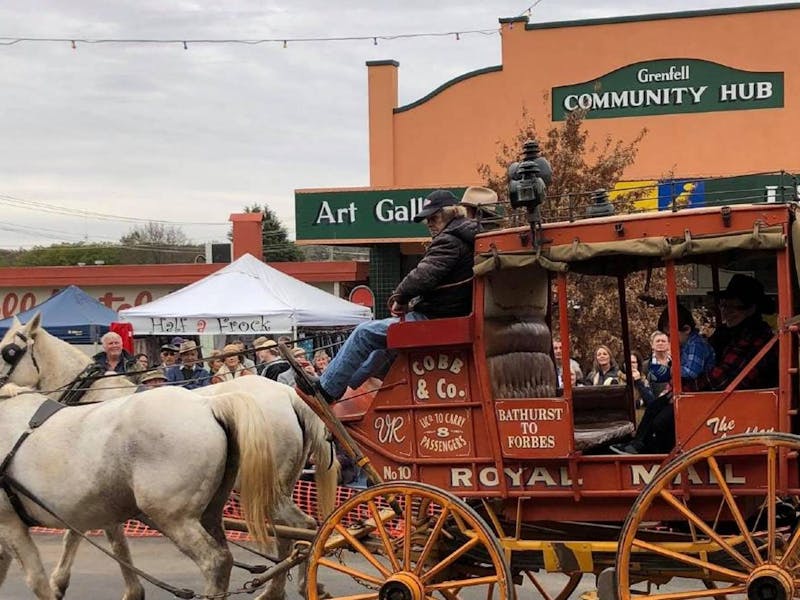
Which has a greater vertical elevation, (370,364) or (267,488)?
(370,364)

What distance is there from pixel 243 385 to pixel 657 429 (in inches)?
121

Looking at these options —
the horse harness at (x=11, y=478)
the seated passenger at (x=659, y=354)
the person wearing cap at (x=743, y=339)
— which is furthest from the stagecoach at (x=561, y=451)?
the seated passenger at (x=659, y=354)

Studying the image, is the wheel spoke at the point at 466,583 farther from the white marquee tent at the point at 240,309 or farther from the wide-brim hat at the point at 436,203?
the white marquee tent at the point at 240,309

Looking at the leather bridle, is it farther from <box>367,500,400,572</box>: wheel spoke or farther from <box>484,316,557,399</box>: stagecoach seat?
<box>484,316,557,399</box>: stagecoach seat

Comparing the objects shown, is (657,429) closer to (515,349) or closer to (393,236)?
(515,349)

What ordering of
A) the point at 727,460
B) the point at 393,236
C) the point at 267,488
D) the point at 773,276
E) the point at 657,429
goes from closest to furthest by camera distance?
the point at 727,460
the point at 657,429
the point at 773,276
the point at 267,488
the point at 393,236

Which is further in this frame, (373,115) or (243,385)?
(373,115)

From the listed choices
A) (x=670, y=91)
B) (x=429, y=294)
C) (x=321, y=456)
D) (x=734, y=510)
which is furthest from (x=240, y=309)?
(x=670, y=91)

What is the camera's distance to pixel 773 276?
5715mm

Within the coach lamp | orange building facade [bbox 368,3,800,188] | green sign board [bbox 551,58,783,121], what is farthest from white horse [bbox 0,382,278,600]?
green sign board [bbox 551,58,783,121]

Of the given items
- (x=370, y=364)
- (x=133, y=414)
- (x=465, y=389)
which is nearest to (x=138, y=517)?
(x=133, y=414)

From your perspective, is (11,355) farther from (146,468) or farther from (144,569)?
(144,569)

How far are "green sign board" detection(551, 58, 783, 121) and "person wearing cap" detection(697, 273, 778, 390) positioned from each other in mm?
13526

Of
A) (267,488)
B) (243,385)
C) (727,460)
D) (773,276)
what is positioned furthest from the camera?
(243,385)
